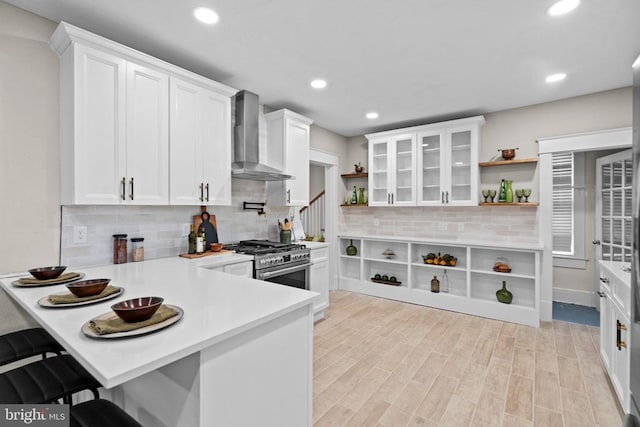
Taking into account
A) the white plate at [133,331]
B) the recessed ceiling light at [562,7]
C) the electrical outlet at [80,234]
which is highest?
the recessed ceiling light at [562,7]

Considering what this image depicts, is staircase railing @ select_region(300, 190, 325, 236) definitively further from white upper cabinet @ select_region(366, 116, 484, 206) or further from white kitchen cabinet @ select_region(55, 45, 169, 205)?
white kitchen cabinet @ select_region(55, 45, 169, 205)

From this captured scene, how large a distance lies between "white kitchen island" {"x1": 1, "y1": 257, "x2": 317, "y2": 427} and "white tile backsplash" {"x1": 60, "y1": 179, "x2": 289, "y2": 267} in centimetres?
61

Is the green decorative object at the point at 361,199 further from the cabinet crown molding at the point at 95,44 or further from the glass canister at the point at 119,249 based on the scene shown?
the glass canister at the point at 119,249

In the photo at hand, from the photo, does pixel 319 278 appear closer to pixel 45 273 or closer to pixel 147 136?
pixel 147 136

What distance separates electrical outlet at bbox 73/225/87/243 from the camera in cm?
223

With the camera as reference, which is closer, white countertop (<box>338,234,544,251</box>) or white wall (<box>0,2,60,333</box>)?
white wall (<box>0,2,60,333</box>)

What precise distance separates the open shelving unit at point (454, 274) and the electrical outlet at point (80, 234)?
11.6ft

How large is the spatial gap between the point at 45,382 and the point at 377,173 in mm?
4398

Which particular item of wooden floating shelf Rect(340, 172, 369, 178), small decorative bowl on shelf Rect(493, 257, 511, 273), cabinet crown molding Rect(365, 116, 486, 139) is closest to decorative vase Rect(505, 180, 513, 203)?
small decorative bowl on shelf Rect(493, 257, 511, 273)

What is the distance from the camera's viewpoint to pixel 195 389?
1.06m

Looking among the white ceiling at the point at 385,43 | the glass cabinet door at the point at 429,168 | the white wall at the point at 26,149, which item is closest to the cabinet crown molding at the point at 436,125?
the glass cabinet door at the point at 429,168

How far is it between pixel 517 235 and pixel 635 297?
3251 millimetres

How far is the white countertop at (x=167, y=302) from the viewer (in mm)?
892

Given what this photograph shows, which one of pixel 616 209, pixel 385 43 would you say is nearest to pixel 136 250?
pixel 385 43
